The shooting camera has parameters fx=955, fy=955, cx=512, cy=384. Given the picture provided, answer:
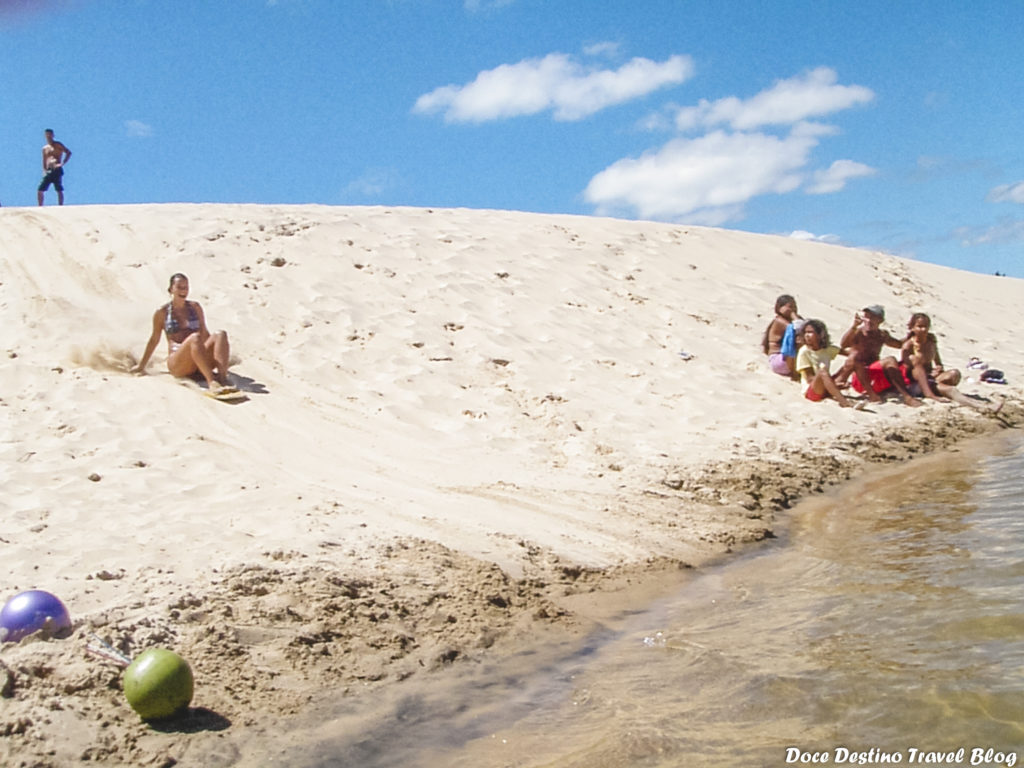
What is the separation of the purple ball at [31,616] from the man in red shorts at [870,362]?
801cm

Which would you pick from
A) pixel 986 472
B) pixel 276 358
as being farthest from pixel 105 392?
pixel 986 472

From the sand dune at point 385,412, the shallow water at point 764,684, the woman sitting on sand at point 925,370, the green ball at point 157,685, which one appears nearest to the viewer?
the shallow water at point 764,684

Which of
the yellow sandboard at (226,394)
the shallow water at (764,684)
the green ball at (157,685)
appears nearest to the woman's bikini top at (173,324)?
the yellow sandboard at (226,394)

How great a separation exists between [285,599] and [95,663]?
883mm

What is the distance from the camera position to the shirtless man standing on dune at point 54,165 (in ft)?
41.3

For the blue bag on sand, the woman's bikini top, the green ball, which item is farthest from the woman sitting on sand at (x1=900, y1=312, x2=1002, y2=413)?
the green ball

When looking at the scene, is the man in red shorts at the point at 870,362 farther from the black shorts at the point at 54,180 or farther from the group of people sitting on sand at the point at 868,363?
the black shorts at the point at 54,180

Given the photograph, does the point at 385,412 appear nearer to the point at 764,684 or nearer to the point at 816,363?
the point at 764,684

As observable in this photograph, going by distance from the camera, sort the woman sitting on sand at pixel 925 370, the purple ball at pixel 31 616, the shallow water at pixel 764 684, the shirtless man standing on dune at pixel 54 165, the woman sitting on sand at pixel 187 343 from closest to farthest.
Answer: the shallow water at pixel 764 684 < the purple ball at pixel 31 616 < the woman sitting on sand at pixel 187 343 < the woman sitting on sand at pixel 925 370 < the shirtless man standing on dune at pixel 54 165

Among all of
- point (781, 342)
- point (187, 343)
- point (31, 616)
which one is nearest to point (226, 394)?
point (187, 343)

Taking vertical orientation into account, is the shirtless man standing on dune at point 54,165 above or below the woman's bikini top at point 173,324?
above

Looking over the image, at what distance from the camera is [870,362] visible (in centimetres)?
1000

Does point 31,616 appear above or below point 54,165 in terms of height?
below

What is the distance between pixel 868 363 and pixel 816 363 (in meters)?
0.74
